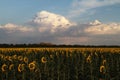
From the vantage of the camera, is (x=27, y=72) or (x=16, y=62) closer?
(x=27, y=72)

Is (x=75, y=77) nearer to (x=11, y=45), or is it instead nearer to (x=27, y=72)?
(x=27, y=72)

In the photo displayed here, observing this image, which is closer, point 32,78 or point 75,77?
point 32,78

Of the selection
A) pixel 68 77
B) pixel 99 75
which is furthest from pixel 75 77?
pixel 99 75

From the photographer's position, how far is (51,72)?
19.2 meters

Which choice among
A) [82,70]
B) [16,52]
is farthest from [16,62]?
[16,52]

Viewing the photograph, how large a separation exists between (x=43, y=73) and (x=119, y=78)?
4353 millimetres

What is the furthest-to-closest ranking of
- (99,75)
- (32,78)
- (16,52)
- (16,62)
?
(16,52) < (16,62) < (99,75) < (32,78)

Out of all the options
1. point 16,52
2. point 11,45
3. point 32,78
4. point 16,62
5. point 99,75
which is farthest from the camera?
point 11,45

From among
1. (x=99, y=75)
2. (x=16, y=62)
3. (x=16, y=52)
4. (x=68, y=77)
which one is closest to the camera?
(x=68, y=77)

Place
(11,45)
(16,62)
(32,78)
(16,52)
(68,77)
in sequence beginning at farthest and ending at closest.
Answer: (11,45), (16,52), (16,62), (68,77), (32,78)

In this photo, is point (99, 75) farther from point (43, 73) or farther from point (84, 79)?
point (43, 73)

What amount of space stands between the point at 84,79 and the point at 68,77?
0.92 m

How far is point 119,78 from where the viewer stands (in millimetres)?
17594

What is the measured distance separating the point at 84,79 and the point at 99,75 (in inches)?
57.2
